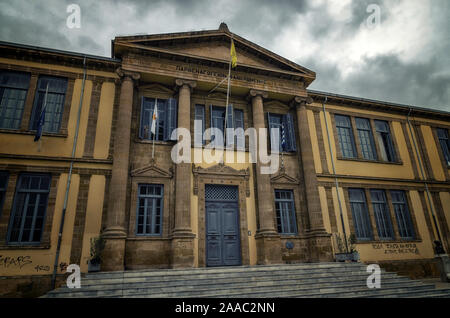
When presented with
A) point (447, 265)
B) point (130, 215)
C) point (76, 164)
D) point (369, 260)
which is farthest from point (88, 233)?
point (447, 265)

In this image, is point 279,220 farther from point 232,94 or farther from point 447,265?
point 447,265

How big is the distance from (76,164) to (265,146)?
7821 millimetres

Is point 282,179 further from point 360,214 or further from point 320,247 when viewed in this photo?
point 360,214

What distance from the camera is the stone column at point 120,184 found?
31.7 ft

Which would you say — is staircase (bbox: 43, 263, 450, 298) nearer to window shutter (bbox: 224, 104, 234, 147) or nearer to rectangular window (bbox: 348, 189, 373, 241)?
rectangular window (bbox: 348, 189, 373, 241)

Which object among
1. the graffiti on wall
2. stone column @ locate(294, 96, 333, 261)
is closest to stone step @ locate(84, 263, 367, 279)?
stone column @ locate(294, 96, 333, 261)

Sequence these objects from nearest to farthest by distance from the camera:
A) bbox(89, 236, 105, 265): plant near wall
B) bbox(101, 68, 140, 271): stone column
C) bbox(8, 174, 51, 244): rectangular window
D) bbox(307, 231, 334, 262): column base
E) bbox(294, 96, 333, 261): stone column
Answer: bbox(89, 236, 105, 265): plant near wall
bbox(101, 68, 140, 271): stone column
bbox(8, 174, 51, 244): rectangular window
bbox(307, 231, 334, 262): column base
bbox(294, 96, 333, 261): stone column

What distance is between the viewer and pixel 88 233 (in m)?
10.2

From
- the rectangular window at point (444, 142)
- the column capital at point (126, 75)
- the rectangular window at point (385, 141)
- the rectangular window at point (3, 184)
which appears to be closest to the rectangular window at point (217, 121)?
the column capital at point (126, 75)

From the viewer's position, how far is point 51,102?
11.6 m

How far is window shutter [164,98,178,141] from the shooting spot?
40.0ft

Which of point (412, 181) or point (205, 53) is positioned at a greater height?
point (205, 53)

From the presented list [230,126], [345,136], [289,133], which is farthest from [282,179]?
[345,136]

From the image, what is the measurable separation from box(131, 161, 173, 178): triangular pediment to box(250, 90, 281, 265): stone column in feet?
12.7
